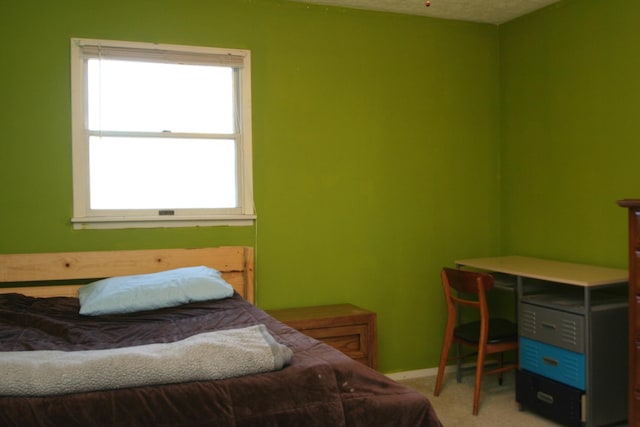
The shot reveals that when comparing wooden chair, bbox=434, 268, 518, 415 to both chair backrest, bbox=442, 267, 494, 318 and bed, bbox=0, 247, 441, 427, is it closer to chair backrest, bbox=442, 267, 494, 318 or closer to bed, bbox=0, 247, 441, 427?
chair backrest, bbox=442, 267, 494, 318

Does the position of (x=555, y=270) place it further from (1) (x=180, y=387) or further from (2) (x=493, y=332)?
(1) (x=180, y=387)

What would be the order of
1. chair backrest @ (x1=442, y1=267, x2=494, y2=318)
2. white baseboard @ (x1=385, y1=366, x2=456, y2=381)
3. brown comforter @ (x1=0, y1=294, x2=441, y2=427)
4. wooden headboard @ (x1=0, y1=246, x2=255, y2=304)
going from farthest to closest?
white baseboard @ (x1=385, y1=366, x2=456, y2=381) → chair backrest @ (x1=442, y1=267, x2=494, y2=318) → wooden headboard @ (x1=0, y1=246, x2=255, y2=304) → brown comforter @ (x1=0, y1=294, x2=441, y2=427)

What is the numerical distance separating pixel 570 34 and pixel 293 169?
6.29 feet

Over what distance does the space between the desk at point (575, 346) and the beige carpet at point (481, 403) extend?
10 cm

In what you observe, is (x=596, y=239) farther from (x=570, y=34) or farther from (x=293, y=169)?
(x=293, y=169)

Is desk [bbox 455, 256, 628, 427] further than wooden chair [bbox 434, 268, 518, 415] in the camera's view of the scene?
No

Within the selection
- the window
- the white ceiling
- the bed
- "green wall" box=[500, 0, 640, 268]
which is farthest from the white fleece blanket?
the white ceiling

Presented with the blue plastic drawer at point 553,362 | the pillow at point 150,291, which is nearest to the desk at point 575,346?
the blue plastic drawer at point 553,362

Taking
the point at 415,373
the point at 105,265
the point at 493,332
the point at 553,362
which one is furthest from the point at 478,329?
the point at 105,265

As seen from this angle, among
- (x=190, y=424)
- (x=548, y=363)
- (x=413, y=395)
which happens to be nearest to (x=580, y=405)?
(x=548, y=363)

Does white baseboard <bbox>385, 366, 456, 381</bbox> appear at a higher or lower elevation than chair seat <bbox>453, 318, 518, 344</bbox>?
lower

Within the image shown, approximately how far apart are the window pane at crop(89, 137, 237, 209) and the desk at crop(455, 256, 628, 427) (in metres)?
1.80

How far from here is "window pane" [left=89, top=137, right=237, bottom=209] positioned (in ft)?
11.0

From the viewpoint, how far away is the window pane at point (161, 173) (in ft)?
11.0
